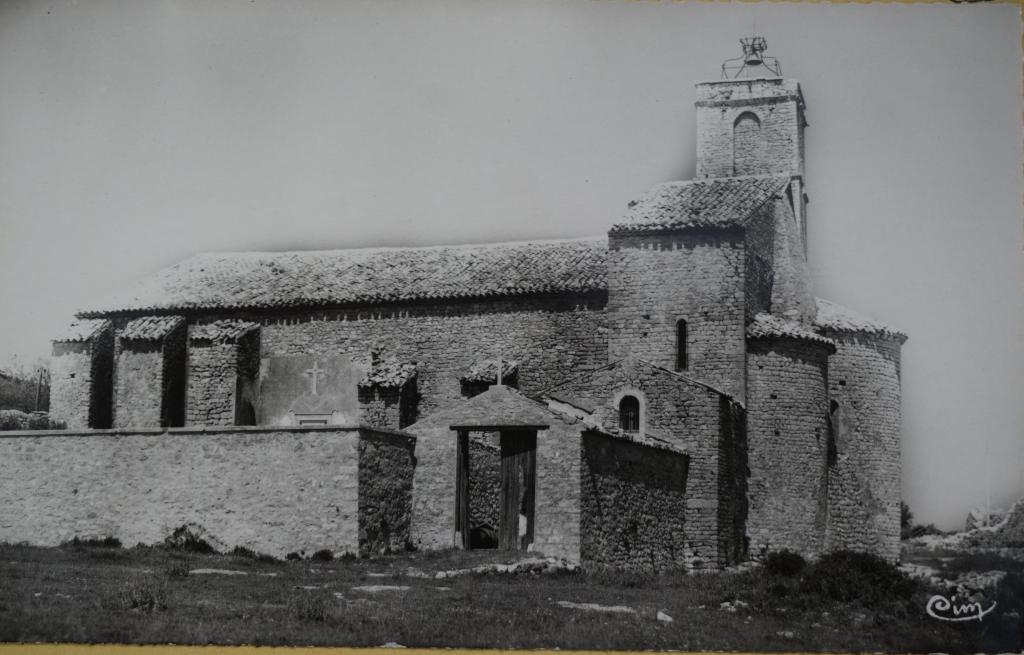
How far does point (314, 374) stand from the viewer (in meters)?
28.0

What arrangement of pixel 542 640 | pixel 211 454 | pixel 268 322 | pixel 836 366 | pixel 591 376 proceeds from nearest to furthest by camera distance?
pixel 542 640, pixel 211 454, pixel 591 376, pixel 836 366, pixel 268 322

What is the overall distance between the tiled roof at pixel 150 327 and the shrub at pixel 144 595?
39.8 ft

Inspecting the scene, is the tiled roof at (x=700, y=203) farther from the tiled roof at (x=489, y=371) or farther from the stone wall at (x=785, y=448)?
the tiled roof at (x=489, y=371)

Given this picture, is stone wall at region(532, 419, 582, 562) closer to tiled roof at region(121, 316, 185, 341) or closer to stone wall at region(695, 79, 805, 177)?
tiled roof at region(121, 316, 185, 341)

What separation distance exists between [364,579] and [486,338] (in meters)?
10.3

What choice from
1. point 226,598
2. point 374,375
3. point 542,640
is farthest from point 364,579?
point 374,375

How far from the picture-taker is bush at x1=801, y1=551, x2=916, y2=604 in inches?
658

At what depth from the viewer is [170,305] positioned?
95.4 ft

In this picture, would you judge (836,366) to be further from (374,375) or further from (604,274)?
(374,375)

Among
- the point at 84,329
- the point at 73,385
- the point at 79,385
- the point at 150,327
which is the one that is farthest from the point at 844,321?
the point at 73,385

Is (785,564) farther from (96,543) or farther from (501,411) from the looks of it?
(96,543)

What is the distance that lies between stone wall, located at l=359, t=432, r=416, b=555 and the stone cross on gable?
7017 mm

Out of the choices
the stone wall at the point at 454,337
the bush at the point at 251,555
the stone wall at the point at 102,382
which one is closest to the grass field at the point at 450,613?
the bush at the point at 251,555

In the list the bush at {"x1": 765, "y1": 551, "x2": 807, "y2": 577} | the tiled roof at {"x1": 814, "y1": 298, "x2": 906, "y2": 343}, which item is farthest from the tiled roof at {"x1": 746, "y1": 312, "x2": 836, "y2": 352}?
the bush at {"x1": 765, "y1": 551, "x2": 807, "y2": 577}
